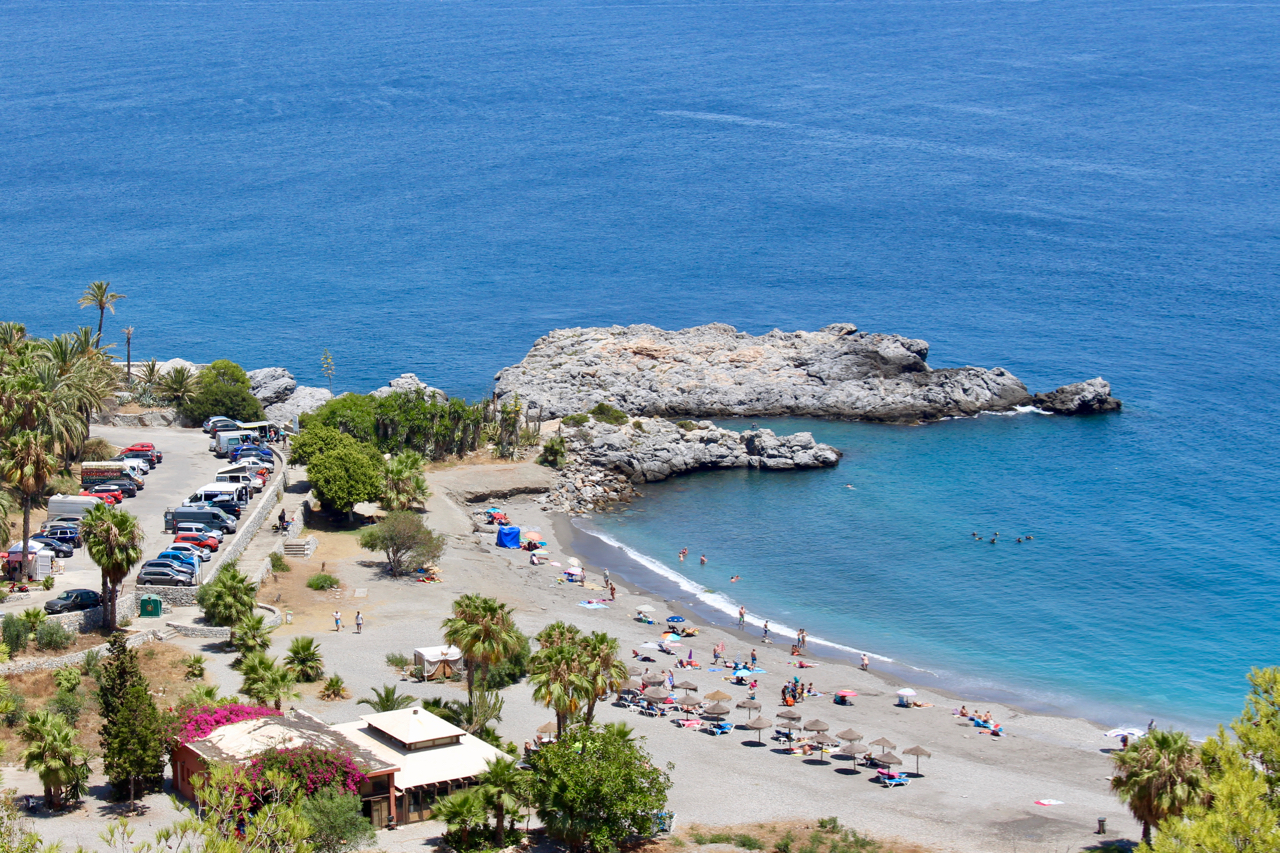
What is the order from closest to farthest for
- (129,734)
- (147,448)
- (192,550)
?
(129,734) → (192,550) → (147,448)

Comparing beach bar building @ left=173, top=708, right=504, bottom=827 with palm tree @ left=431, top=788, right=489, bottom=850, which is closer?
palm tree @ left=431, top=788, right=489, bottom=850

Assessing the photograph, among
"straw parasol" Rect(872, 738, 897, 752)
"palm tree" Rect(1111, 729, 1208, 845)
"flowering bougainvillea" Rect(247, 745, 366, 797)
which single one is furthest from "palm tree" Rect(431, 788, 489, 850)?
"palm tree" Rect(1111, 729, 1208, 845)

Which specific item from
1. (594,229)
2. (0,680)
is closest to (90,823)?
(0,680)

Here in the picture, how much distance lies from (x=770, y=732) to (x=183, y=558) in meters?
26.7

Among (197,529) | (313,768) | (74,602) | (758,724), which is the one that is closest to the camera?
(313,768)

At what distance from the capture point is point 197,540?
58.5 metres

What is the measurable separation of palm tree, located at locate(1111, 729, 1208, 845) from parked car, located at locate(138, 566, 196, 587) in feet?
126

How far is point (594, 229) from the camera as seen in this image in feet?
556

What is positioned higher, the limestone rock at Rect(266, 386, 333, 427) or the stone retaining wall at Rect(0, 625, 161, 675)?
the limestone rock at Rect(266, 386, 333, 427)

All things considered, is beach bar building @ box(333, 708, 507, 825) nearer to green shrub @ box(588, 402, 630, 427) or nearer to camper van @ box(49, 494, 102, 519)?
camper van @ box(49, 494, 102, 519)

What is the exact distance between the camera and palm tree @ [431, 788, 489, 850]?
3681 centimetres

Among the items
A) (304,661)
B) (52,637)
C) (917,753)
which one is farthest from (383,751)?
(917,753)

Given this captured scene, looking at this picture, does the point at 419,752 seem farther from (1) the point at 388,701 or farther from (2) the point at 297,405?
(2) the point at 297,405

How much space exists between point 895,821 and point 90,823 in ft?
83.1
